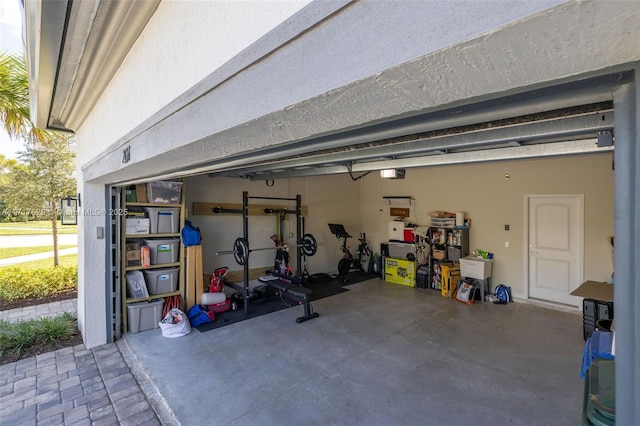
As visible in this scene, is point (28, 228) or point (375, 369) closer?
point (375, 369)

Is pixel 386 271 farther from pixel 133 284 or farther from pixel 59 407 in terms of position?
pixel 59 407

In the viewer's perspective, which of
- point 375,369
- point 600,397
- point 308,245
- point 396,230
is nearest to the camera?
point 600,397

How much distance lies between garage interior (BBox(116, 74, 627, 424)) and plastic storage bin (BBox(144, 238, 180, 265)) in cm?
96

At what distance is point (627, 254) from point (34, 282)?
26.2 ft

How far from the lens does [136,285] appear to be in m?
4.27

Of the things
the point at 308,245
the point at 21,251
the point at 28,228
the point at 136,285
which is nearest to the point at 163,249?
the point at 136,285

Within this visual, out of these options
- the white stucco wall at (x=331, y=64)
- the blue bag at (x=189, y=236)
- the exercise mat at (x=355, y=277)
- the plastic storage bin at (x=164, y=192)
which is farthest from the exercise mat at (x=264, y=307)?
the white stucco wall at (x=331, y=64)

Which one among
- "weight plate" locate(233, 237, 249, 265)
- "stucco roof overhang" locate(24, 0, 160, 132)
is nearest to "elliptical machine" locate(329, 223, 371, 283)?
"weight plate" locate(233, 237, 249, 265)

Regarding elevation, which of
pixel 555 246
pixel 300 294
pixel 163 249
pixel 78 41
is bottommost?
pixel 300 294

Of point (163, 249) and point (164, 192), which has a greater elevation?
point (164, 192)

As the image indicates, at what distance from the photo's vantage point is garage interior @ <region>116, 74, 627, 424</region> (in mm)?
1753

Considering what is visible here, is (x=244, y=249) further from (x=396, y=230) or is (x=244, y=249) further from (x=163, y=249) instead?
(x=396, y=230)

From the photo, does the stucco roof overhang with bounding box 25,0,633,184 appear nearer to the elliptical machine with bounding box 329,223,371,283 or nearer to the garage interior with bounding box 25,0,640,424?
the garage interior with bounding box 25,0,640,424

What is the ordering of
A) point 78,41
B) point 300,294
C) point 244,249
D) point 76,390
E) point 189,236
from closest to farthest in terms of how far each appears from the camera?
point 78,41, point 76,390, point 189,236, point 300,294, point 244,249
